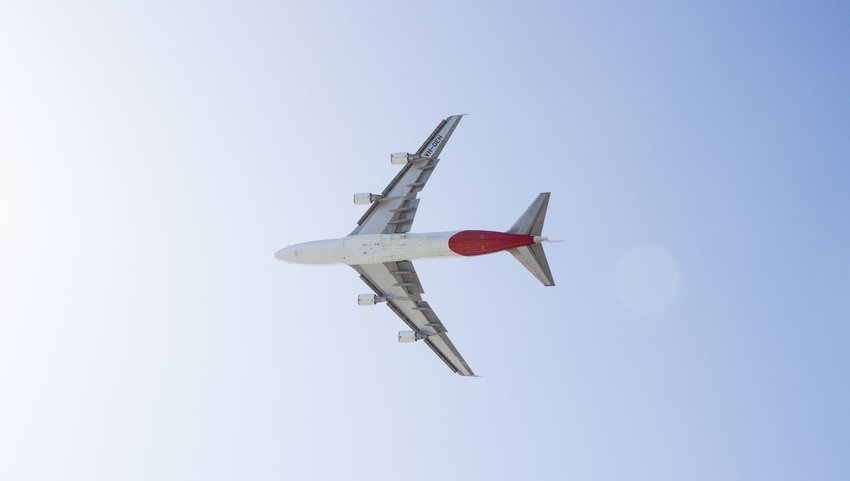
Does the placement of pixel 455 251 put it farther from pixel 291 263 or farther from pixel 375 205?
pixel 291 263

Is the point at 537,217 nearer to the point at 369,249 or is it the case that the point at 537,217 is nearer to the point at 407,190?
the point at 407,190

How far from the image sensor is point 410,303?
93188 mm

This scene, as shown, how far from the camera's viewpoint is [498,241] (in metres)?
79.1

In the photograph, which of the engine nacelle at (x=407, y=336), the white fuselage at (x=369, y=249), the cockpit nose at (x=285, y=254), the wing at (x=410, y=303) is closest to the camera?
the white fuselage at (x=369, y=249)

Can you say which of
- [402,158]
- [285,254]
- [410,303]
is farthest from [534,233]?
[285,254]

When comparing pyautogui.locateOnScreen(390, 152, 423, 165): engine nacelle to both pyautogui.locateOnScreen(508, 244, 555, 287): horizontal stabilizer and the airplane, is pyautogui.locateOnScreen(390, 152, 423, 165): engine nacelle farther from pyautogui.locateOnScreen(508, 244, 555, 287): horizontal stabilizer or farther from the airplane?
pyautogui.locateOnScreen(508, 244, 555, 287): horizontal stabilizer

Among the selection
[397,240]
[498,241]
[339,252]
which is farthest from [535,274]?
[339,252]

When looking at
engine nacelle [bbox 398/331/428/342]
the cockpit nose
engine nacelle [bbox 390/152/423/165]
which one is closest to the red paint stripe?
engine nacelle [bbox 390/152/423/165]

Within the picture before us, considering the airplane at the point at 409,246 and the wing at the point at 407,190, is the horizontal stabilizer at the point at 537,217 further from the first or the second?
the wing at the point at 407,190

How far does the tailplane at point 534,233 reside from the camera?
78.8 m

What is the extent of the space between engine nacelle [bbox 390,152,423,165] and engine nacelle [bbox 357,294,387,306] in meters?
13.8

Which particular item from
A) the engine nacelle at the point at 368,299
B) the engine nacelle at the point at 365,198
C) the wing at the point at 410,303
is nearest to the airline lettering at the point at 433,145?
the engine nacelle at the point at 365,198

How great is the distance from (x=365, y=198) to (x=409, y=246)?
7.23m

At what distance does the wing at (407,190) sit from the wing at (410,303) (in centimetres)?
438
